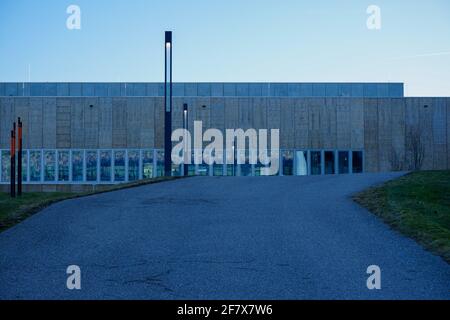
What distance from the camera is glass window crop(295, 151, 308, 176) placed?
41.3 metres

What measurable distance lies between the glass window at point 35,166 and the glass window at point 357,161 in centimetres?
2136

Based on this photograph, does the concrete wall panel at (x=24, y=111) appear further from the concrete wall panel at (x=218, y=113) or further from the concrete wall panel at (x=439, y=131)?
the concrete wall panel at (x=439, y=131)

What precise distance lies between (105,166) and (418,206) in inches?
1190

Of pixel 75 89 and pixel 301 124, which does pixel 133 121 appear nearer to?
pixel 75 89

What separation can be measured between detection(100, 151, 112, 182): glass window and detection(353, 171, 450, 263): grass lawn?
25642mm

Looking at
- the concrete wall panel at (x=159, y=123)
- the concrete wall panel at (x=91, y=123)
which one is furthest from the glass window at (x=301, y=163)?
the concrete wall panel at (x=91, y=123)

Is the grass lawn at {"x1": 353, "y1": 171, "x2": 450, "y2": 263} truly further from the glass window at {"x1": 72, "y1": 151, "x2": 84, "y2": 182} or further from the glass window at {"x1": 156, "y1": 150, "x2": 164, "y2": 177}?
the glass window at {"x1": 72, "y1": 151, "x2": 84, "y2": 182}

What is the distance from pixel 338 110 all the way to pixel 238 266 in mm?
34298

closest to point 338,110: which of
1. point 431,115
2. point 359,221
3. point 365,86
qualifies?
point 431,115

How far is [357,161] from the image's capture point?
41.3 m

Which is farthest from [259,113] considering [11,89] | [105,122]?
[11,89]

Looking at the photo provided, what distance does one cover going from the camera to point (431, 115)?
41.3 m

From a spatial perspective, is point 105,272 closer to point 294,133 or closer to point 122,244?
point 122,244

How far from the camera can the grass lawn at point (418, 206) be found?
395 inches
